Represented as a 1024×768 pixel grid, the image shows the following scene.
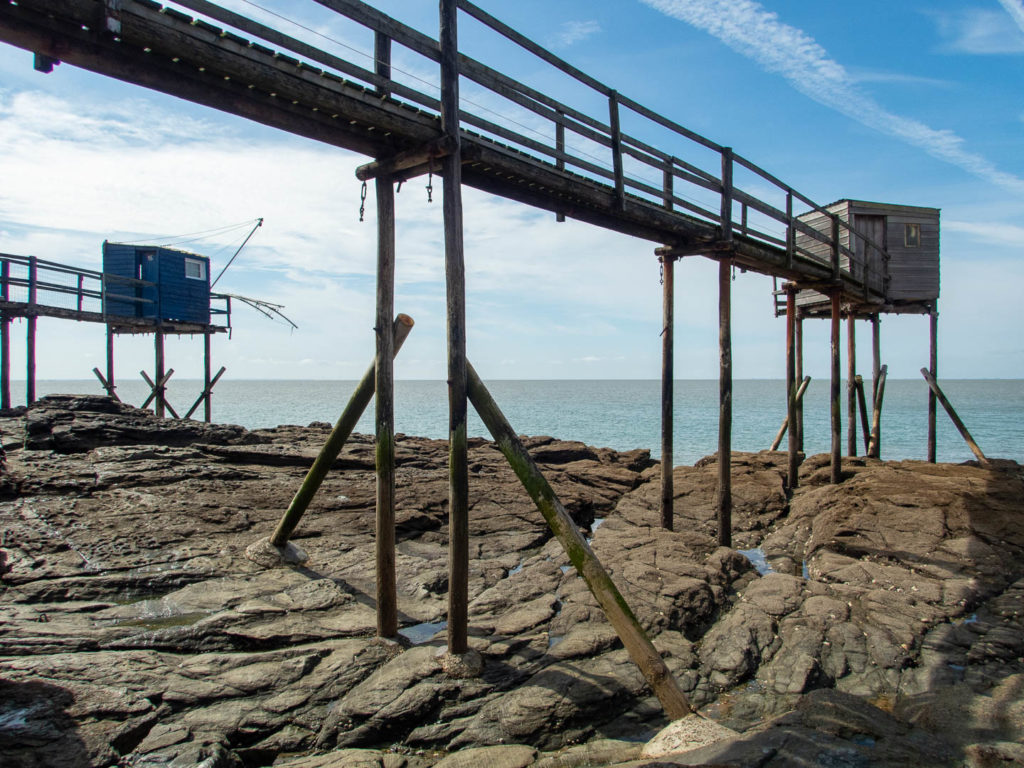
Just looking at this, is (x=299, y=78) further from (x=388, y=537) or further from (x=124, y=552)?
(x=124, y=552)

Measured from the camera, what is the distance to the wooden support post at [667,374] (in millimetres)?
10297

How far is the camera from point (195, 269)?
2195 cm

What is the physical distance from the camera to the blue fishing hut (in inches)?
795

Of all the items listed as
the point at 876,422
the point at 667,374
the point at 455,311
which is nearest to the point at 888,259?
the point at 876,422

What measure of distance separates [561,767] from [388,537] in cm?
270

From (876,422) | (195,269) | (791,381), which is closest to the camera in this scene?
(791,381)

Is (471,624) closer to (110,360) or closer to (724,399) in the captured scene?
(724,399)

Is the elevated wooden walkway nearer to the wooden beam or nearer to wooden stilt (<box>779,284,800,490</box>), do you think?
the wooden beam

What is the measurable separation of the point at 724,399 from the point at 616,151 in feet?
16.2

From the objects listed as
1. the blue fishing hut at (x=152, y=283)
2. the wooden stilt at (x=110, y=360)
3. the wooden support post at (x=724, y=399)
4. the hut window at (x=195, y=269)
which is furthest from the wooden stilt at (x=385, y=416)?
the hut window at (x=195, y=269)

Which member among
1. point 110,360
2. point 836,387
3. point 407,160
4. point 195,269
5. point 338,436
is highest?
point 195,269

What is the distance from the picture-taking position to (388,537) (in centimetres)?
630

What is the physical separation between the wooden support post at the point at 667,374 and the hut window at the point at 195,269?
17986 mm

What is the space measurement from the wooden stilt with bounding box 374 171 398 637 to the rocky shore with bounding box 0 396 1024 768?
430 mm
